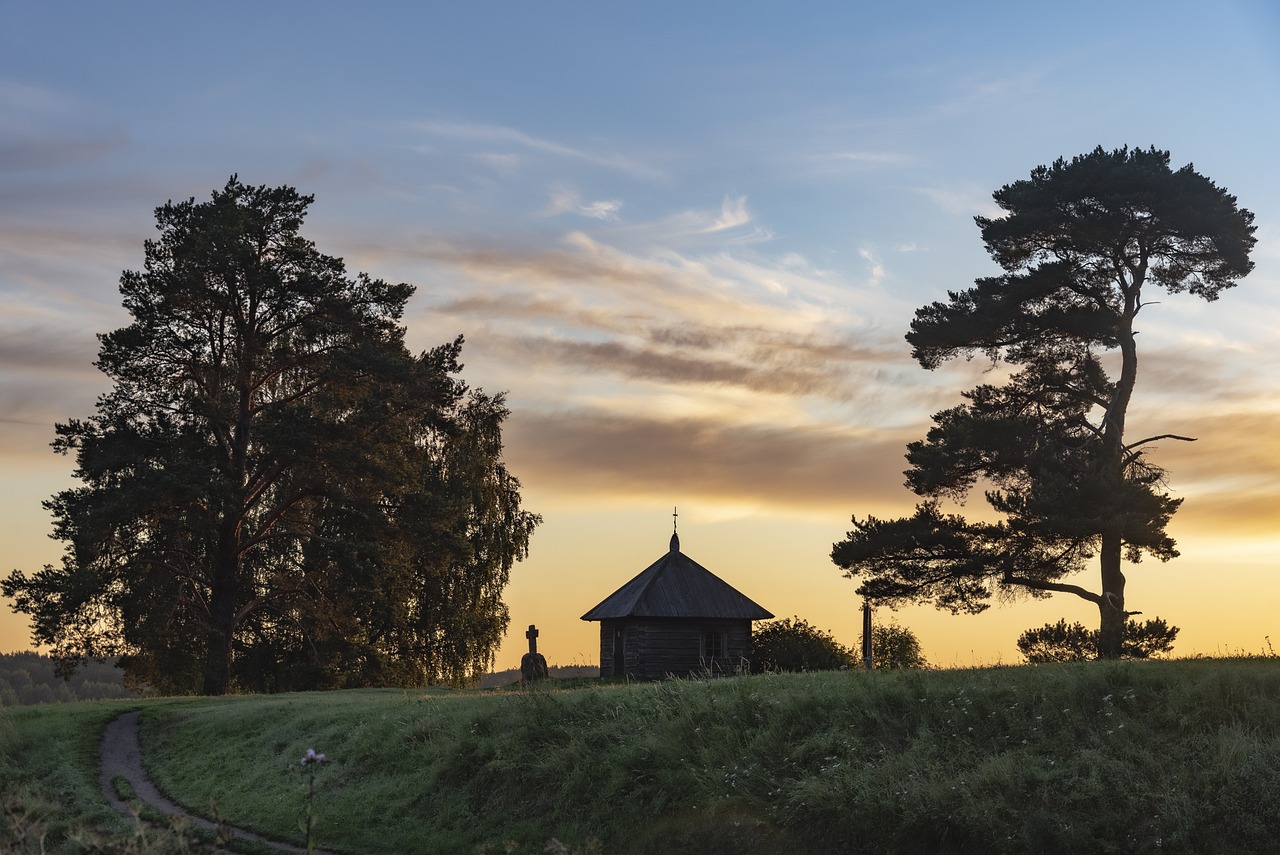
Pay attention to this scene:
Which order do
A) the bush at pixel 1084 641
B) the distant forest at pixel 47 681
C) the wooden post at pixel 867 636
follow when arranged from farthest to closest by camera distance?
1. the distant forest at pixel 47 681
2. the wooden post at pixel 867 636
3. the bush at pixel 1084 641

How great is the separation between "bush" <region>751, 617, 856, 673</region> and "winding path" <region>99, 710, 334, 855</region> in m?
19.5

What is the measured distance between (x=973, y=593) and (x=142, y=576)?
2551 cm

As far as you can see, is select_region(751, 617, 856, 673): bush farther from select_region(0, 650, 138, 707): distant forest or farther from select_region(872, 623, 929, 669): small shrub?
select_region(0, 650, 138, 707): distant forest

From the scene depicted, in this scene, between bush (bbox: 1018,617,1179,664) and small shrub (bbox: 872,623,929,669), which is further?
small shrub (bbox: 872,623,929,669)

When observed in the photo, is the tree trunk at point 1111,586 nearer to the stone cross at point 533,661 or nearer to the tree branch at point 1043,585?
the tree branch at point 1043,585

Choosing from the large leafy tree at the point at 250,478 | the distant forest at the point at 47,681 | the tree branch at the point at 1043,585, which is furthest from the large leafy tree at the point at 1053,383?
the distant forest at the point at 47,681

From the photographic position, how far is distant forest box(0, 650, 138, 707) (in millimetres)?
83750

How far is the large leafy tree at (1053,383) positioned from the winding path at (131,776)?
61.8ft

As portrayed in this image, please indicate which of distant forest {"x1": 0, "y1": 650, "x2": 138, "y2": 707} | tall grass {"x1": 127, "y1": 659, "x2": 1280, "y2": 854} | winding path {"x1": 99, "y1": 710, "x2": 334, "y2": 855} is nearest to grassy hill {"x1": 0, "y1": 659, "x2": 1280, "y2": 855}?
tall grass {"x1": 127, "y1": 659, "x2": 1280, "y2": 854}

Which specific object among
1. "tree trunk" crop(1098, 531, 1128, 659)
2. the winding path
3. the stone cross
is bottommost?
the winding path

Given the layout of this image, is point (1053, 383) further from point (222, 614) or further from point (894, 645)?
point (222, 614)

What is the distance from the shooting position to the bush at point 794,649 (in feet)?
130

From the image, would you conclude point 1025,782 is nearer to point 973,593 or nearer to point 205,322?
point 973,593

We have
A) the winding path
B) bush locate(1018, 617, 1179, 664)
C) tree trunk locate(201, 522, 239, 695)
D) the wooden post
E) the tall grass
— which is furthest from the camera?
tree trunk locate(201, 522, 239, 695)
